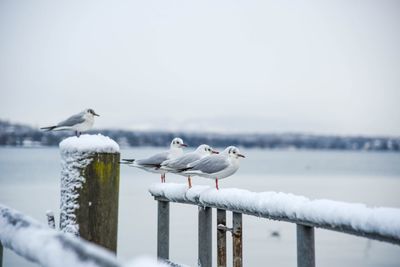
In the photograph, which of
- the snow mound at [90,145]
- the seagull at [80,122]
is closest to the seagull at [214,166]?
the snow mound at [90,145]

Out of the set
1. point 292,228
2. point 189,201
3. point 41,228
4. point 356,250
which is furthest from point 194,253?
point 41,228

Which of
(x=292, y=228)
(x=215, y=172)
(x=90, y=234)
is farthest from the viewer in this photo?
(x=292, y=228)

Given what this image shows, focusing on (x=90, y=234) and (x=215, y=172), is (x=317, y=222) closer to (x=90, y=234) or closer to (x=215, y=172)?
(x=90, y=234)

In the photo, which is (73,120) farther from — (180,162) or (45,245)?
(45,245)

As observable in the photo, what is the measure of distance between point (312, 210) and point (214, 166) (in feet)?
9.22

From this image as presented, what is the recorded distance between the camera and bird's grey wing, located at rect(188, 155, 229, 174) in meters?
5.77

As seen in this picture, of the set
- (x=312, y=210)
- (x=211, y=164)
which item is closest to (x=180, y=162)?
(x=211, y=164)

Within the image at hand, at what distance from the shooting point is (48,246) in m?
1.89

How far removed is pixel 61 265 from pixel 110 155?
67.0 inches

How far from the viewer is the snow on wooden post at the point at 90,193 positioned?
326 centimetres

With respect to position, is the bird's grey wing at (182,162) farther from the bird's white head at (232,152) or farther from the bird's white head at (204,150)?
the bird's white head at (232,152)

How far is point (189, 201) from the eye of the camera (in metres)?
4.46

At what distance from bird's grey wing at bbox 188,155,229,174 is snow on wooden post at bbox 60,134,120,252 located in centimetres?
245

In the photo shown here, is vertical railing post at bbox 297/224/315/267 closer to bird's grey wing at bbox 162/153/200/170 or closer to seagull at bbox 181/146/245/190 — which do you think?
seagull at bbox 181/146/245/190
